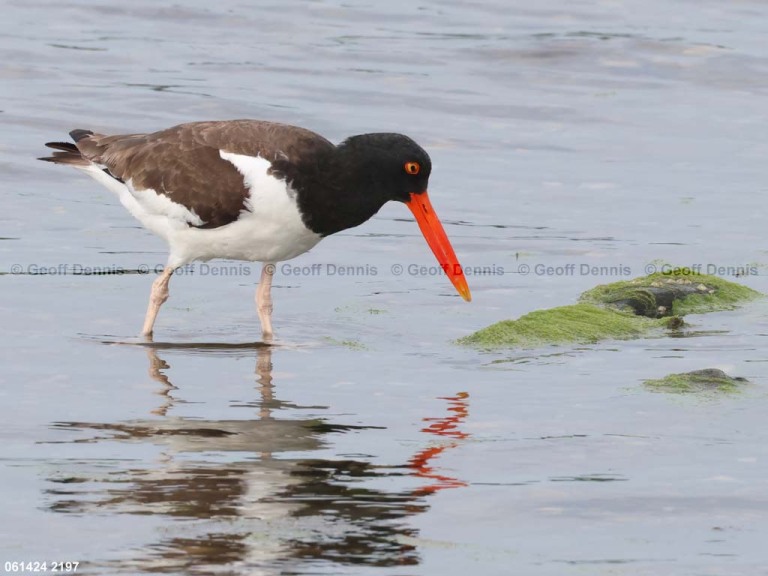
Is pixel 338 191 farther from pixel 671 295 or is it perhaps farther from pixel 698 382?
pixel 671 295

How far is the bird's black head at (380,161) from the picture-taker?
728cm

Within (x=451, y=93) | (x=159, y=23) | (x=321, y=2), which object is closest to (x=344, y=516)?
(x=451, y=93)

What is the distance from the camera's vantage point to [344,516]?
185 inches

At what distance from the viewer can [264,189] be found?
23.4 feet

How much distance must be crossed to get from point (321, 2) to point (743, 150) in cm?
879

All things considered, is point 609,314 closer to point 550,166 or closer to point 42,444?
point 42,444

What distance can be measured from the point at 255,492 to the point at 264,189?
254 cm

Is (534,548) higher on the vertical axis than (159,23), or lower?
lower

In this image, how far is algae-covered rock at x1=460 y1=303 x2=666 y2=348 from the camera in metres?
7.37

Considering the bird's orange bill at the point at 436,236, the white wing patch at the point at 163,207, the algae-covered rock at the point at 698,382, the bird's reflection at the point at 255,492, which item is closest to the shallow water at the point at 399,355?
the bird's reflection at the point at 255,492

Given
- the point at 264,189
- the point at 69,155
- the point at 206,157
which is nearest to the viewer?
the point at 264,189

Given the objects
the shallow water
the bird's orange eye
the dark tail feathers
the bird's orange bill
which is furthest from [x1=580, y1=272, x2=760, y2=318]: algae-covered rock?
the dark tail feathers

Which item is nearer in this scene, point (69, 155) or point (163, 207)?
point (163, 207)

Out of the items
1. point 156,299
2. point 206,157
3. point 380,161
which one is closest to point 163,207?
point 206,157
